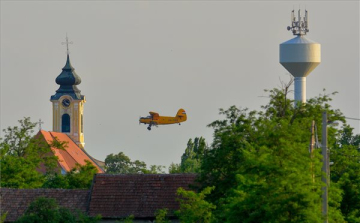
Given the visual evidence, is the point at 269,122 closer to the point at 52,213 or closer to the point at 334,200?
the point at 334,200

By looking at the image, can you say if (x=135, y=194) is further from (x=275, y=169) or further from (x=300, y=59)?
(x=300, y=59)

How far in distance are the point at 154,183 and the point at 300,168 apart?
24.2 meters

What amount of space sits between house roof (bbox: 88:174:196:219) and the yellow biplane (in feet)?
235

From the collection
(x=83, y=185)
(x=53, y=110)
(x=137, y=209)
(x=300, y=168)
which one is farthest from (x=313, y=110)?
(x=53, y=110)

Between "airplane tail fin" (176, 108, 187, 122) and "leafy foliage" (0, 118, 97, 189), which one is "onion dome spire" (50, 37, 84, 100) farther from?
"leafy foliage" (0, 118, 97, 189)

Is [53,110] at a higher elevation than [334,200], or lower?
higher

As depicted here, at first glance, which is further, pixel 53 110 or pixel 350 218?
pixel 53 110

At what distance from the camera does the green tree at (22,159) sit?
77.2m

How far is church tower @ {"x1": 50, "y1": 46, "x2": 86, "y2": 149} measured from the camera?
185m

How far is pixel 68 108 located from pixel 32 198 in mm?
119858

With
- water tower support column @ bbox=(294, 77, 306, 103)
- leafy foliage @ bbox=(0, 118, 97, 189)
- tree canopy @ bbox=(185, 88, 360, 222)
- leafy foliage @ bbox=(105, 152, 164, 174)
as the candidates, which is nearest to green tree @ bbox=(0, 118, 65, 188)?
leafy foliage @ bbox=(0, 118, 97, 189)

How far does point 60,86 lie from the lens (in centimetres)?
18775

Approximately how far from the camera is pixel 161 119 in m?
148

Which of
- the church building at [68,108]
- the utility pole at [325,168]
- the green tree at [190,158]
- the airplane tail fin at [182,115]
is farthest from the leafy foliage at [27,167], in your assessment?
the church building at [68,108]
